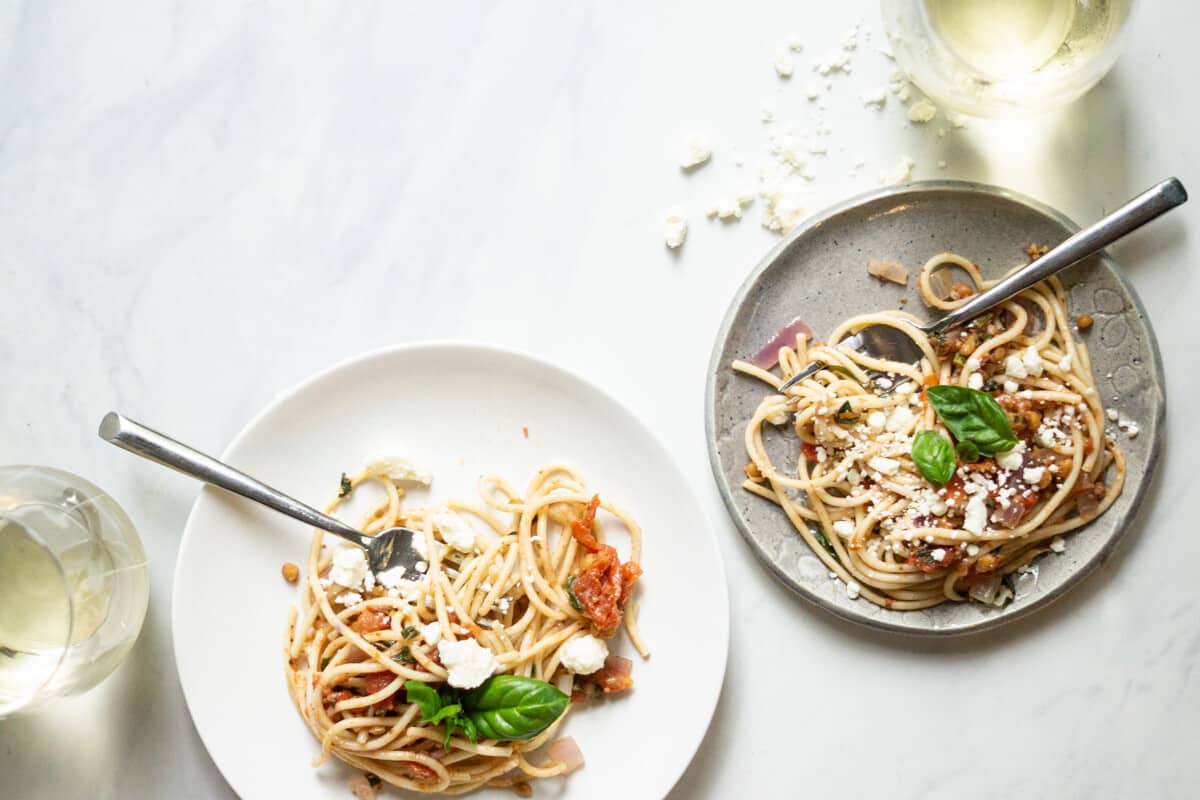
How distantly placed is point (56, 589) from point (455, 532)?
92 centimetres

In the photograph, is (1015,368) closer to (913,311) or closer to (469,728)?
(913,311)

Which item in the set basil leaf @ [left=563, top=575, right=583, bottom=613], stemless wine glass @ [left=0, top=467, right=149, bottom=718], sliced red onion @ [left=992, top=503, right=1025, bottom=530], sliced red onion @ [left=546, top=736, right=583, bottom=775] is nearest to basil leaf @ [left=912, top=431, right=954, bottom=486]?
sliced red onion @ [left=992, top=503, right=1025, bottom=530]

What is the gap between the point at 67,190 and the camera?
271 cm

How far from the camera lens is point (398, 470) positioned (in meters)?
2.54

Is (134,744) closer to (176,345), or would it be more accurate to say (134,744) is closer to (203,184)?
(176,345)

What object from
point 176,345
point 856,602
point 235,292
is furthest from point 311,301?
point 856,602

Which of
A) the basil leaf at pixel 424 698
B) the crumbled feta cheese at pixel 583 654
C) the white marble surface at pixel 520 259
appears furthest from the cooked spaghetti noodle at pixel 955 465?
the basil leaf at pixel 424 698

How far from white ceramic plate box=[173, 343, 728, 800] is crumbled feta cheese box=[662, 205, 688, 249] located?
0.48 metres

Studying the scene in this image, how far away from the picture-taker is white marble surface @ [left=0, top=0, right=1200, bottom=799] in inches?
105

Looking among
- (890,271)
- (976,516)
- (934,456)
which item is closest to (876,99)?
(890,271)

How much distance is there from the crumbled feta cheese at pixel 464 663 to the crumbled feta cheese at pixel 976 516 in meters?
1.22

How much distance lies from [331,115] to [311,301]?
1.66 ft

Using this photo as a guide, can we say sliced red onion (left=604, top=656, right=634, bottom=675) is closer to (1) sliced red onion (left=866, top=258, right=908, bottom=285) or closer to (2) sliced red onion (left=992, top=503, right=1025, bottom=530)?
(2) sliced red onion (left=992, top=503, right=1025, bottom=530)

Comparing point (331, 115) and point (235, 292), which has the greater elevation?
point (331, 115)
